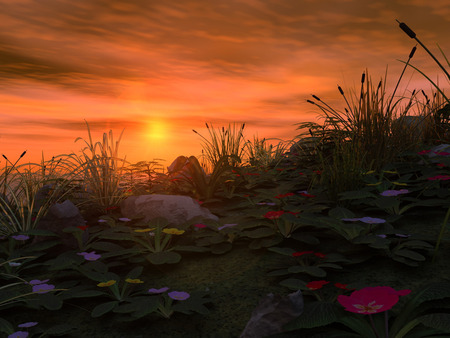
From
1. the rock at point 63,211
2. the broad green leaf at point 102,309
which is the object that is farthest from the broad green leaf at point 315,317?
the rock at point 63,211

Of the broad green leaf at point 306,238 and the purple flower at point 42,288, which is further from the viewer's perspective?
the broad green leaf at point 306,238

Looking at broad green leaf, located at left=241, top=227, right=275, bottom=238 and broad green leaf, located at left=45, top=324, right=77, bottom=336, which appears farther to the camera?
broad green leaf, located at left=241, top=227, right=275, bottom=238

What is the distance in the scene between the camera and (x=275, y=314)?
4.51 feet

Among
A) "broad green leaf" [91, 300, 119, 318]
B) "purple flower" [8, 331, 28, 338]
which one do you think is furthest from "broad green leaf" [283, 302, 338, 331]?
"purple flower" [8, 331, 28, 338]

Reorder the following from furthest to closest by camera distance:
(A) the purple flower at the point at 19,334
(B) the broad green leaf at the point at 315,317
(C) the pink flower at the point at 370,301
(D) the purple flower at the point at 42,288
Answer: (D) the purple flower at the point at 42,288
(A) the purple flower at the point at 19,334
(B) the broad green leaf at the point at 315,317
(C) the pink flower at the point at 370,301

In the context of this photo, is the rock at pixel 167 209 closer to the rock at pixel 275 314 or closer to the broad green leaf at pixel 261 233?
the broad green leaf at pixel 261 233

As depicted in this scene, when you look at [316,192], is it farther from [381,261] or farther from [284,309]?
[284,309]

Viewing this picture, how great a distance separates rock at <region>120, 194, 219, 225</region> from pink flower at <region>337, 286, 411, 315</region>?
1.85 meters

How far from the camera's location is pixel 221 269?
2.19 metres

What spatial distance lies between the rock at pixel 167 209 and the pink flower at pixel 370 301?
6.06ft

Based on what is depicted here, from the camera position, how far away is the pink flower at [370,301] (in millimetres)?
1146

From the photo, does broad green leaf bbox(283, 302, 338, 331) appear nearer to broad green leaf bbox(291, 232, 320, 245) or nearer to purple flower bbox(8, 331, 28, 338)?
broad green leaf bbox(291, 232, 320, 245)

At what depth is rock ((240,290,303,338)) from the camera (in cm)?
137

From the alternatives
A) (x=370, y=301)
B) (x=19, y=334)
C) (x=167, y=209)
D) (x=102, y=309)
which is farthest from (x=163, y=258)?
(x=370, y=301)
